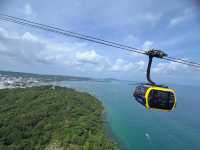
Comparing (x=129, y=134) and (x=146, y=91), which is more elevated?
(x=146, y=91)

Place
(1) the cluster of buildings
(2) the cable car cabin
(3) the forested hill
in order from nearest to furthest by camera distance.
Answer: (2) the cable car cabin
(3) the forested hill
(1) the cluster of buildings

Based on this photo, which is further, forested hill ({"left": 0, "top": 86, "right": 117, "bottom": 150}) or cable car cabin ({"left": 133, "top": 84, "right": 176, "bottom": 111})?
forested hill ({"left": 0, "top": 86, "right": 117, "bottom": 150})

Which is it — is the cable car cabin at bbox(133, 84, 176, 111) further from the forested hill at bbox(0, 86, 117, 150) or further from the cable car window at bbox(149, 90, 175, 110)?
the forested hill at bbox(0, 86, 117, 150)

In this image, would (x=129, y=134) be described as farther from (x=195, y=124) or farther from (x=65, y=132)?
(x=195, y=124)

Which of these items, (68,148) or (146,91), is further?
(68,148)

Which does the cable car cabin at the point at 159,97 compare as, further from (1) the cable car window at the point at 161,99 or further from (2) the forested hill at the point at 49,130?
(2) the forested hill at the point at 49,130

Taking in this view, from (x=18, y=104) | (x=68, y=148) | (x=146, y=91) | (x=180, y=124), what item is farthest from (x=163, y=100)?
(x=18, y=104)

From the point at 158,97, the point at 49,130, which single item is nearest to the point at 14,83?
the point at 49,130

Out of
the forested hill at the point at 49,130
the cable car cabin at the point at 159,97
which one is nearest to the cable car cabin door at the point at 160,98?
the cable car cabin at the point at 159,97

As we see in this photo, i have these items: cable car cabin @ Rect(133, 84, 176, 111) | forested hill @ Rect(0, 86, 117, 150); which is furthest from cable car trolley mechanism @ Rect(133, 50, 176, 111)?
forested hill @ Rect(0, 86, 117, 150)
